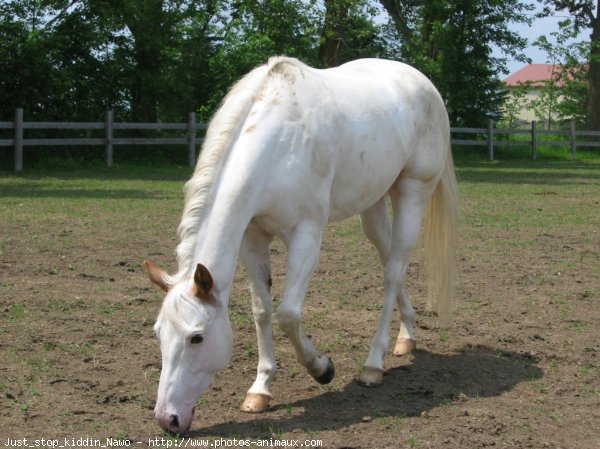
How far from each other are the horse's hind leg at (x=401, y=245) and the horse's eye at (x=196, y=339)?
140 cm

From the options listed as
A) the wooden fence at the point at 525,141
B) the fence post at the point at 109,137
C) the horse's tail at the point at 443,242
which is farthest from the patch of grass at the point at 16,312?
the wooden fence at the point at 525,141

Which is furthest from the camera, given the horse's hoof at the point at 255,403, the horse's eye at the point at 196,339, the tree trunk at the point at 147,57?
the tree trunk at the point at 147,57

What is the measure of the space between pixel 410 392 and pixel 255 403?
2.80 feet

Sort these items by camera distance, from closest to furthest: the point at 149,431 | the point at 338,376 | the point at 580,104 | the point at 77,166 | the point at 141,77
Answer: the point at 149,431, the point at 338,376, the point at 77,166, the point at 141,77, the point at 580,104

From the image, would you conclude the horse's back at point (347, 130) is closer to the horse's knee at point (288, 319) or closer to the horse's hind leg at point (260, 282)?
the horse's hind leg at point (260, 282)

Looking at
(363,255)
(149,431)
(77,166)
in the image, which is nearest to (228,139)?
(149,431)

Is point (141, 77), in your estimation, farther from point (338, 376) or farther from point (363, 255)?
point (338, 376)

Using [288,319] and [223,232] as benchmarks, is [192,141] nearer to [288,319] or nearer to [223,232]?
[288,319]

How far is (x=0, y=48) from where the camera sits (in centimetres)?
1973

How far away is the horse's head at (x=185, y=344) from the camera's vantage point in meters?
3.51

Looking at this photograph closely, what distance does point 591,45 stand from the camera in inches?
1198

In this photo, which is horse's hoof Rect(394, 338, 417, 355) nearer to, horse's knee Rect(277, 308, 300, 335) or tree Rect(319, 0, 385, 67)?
horse's knee Rect(277, 308, 300, 335)

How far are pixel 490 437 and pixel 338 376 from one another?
1179 mm

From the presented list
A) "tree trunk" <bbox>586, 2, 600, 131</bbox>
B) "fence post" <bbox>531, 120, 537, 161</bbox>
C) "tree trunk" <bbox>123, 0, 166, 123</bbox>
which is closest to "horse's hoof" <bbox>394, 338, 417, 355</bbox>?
"tree trunk" <bbox>123, 0, 166, 123</bbox>
